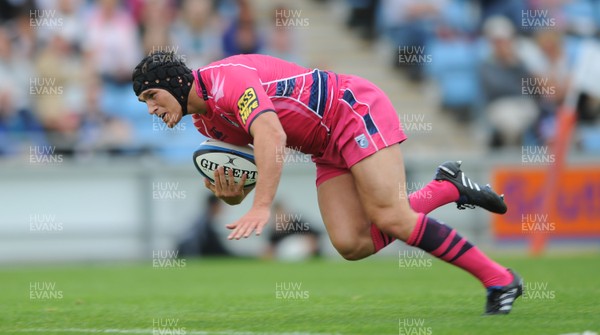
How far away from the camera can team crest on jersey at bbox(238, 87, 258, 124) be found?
661 centimetres

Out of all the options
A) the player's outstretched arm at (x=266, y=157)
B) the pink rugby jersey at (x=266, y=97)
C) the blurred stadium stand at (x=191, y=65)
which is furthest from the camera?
the blurred stadium stand at (x=191, y=65)

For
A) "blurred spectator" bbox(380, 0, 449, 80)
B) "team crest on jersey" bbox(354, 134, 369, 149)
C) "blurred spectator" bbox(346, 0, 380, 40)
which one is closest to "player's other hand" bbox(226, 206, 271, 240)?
"team crest on jersey" bbox(354, 134, 369, 149)

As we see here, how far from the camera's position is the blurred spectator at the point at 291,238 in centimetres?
1532

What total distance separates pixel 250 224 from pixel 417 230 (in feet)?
3.97

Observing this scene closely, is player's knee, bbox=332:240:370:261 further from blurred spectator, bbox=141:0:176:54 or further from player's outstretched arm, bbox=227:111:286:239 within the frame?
blurred spectator, bbox=141:0:176:54

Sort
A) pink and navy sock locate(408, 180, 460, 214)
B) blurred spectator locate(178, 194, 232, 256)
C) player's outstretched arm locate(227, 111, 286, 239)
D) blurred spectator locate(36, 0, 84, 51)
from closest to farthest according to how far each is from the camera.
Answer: player's outstretched arm locate(227, 111, 286, 239), pink and navy sock locate(408, 180, 460, 214), blurred spectator locate(178, 194, 232, 256), blurred spectator locate(36, 0, 84, 51)

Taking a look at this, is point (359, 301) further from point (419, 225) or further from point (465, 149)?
point (465, 149)

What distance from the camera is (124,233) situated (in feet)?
51.1

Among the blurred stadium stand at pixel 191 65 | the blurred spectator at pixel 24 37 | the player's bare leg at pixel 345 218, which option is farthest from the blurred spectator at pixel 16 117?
the player's bare leg at pixel 345 218

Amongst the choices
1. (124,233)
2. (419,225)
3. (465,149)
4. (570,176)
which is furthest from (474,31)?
(419,225)

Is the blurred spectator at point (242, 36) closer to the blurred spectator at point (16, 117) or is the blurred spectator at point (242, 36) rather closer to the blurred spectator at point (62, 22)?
the blurred spectator at point (62, 22)

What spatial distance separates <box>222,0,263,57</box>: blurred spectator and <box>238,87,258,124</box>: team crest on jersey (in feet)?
33.0

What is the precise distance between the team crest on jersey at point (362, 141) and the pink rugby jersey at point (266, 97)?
29 cm

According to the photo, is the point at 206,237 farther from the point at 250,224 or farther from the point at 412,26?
the point at 250,224
